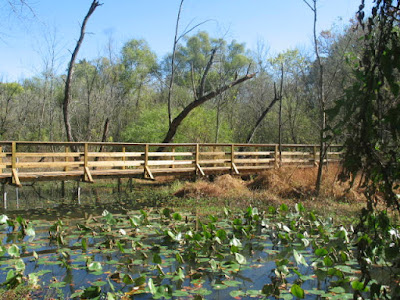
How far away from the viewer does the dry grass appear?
1045 cm

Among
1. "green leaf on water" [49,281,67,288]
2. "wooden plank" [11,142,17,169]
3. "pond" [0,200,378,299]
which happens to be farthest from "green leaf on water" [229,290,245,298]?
"wooden plank" [11,142,17,169]

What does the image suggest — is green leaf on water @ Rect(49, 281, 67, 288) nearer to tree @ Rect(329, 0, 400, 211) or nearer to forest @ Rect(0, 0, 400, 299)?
forest @ Rect(0, 0, 400, 299)

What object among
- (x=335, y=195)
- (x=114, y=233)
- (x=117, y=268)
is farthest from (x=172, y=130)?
(x=117, y=268)

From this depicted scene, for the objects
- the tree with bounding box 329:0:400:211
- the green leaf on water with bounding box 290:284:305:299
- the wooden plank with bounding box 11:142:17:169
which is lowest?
the green leaf on water with bounding box 290:284:305:299

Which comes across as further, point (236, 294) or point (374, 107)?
point (236, 294)

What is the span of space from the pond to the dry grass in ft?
9.60

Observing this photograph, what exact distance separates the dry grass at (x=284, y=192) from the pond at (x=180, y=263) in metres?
2.93

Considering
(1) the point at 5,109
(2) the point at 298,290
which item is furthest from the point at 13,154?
(1) the point at 5,109

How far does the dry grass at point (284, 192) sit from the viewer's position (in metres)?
10.4

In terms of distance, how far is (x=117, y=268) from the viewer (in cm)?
525

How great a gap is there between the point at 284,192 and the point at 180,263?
7.34m

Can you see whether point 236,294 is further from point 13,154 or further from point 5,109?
point 5,109

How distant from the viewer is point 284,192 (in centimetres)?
1212

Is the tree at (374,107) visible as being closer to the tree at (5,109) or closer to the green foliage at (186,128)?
the green foliage at (186,128)
